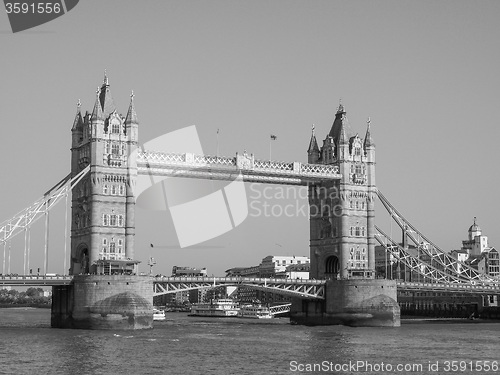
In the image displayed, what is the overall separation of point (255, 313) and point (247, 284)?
179ft

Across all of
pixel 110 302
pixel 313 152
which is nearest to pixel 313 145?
pixel 313 152

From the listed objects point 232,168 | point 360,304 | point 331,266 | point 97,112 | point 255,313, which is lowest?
point 255,313

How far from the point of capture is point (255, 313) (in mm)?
165500

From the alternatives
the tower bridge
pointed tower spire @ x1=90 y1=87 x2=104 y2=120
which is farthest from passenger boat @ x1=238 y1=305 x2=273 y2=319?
pointed tower spire @ x1=90 y1=87 x2=104 y2=120

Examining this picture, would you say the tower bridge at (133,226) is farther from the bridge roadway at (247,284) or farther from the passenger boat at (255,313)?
the passenger boat at (255,313)

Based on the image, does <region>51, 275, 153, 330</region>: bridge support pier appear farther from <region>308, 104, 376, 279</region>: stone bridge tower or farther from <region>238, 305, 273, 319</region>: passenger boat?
<region>238, 305, 273, 319</region>: passenger boat

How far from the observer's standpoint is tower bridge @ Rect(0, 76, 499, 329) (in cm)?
10144

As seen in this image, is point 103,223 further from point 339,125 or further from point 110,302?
point 339,125

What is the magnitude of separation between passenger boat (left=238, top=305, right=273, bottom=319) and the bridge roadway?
37.2 meters

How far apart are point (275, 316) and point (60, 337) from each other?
291 ft

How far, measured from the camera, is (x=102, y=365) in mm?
65438

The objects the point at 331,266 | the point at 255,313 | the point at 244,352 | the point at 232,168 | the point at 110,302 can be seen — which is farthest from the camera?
the point at 255,313

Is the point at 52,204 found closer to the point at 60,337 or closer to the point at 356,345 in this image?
the point at 60,337

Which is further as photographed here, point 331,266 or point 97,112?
point 331,266
